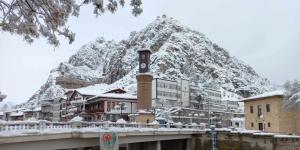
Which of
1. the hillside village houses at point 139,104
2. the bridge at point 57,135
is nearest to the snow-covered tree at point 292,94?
the bridge at point 57,135

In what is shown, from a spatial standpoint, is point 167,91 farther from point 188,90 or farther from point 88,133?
point 88,133

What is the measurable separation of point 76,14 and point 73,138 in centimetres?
1779

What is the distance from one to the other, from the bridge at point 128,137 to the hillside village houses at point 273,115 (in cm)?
962

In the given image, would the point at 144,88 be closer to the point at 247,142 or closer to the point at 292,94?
the point at 247,142

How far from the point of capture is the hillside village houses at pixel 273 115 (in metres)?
51.2

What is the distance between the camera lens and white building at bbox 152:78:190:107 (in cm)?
→ 10195

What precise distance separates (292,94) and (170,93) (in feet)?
233

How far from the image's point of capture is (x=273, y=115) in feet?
172

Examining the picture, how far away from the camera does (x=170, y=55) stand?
174 metres

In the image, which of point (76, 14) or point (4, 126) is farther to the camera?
point (4, 126)

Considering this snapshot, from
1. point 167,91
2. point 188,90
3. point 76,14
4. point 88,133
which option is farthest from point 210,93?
point 76,14

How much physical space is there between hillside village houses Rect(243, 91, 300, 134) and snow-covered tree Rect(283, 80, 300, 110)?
10162 millimetres

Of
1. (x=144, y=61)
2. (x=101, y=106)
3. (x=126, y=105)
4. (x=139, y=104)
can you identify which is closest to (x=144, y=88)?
(x=139, y=104)

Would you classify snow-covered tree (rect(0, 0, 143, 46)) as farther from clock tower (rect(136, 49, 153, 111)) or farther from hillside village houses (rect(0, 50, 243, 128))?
clock tower (rect(136, 49, 153, 111))
